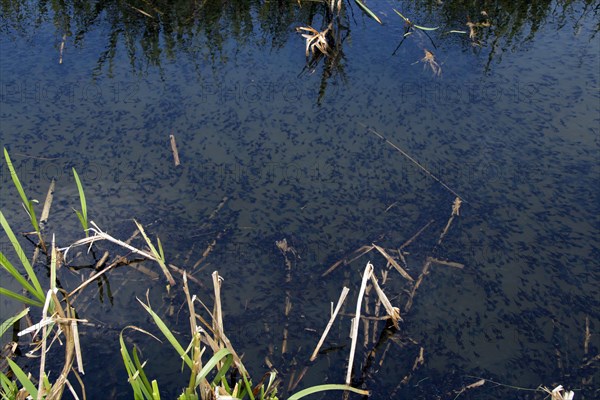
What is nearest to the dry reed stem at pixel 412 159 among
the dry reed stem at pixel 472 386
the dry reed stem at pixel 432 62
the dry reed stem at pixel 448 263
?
the dry reed stem at pixel 448 263

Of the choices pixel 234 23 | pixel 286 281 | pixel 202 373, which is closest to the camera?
pixel 202 373

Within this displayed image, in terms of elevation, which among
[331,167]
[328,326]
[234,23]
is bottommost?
[328,326]

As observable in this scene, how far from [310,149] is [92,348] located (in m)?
1.04

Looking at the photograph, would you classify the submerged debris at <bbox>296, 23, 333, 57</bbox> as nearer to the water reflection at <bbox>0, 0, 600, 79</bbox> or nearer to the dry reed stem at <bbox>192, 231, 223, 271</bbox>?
the water reflection at <bbox>0, 0, 600, 79</bbox>

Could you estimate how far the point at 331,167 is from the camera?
2.05 m

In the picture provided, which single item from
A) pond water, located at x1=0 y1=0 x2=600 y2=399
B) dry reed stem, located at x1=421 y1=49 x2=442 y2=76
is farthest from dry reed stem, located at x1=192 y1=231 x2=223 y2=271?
dry reed stem, located at x1=421 y1=49 x2=442 y2=76

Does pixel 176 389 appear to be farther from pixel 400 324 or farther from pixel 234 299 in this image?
pixel 400 324

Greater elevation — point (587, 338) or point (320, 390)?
point (587, 338)

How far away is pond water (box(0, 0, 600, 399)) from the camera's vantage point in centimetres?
152

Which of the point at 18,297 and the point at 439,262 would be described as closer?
the point at 18,297

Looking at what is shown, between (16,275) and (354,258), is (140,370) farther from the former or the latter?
(354,258)

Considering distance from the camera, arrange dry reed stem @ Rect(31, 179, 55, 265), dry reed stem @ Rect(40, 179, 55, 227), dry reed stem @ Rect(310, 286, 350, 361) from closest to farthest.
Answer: dry reed stem @ Rect(310, 286, 350, 361) < dry reed stem @ Rect(31, 179, 55, 265) < dry reed stem @ Rect(40, 179, 55, 227)

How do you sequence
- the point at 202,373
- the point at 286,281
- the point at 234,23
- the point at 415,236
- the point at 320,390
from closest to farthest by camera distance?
the point at 202,373
the point at 320,390
the point at 286,281
the point at 415,236
the point at 234,23

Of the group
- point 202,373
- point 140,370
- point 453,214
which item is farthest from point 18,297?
point 453,214
